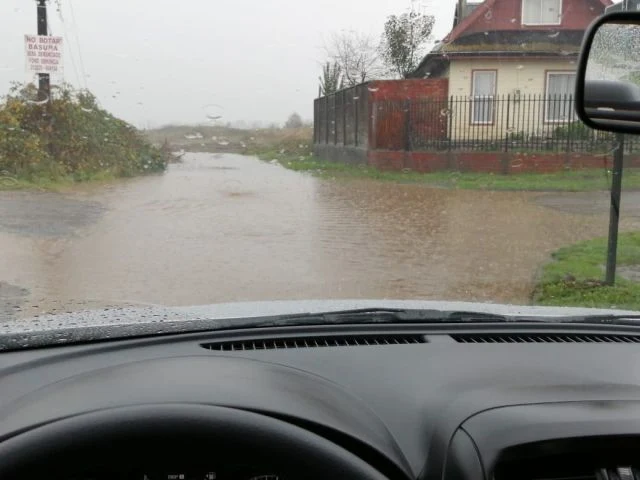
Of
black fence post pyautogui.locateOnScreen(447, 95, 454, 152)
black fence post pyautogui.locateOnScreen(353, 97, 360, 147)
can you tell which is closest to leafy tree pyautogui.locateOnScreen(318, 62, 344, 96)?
black fence post pyautogui.locateOnScreen(353, 97, 360, 147)

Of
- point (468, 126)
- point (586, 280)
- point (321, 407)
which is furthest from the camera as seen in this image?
point (468, 126)

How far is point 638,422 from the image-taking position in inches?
88.9

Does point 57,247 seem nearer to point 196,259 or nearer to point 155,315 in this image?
point 196,259

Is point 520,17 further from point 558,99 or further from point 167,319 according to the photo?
point 167,319

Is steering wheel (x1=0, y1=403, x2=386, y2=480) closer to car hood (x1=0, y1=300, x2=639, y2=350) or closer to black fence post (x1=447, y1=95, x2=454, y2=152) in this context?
car hood (x1=0, y1=300, x2=639, y2=350)

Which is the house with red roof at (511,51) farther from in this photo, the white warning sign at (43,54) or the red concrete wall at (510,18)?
the white warning sign at (43,54)

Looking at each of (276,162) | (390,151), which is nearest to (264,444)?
(276,162)

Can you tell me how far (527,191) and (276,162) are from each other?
4578 millimetres

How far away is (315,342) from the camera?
286cm

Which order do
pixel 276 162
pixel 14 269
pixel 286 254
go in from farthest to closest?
pixel 276 162 → pixel 286 254 → pixel 14 269

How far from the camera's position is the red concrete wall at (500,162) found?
1193 centimetres

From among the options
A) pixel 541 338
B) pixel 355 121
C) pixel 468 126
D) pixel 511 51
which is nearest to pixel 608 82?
pixel 541 338

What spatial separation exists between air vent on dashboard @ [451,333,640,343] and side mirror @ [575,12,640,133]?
77 centimetres

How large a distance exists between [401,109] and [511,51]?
173 cm
